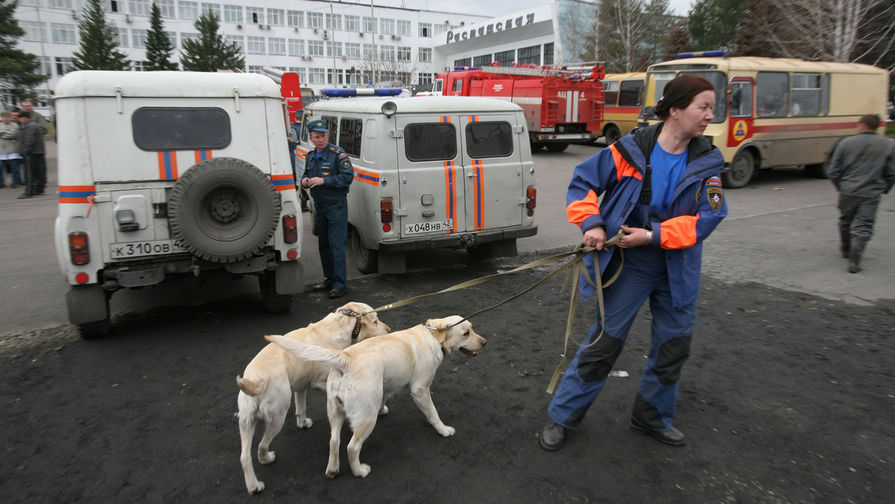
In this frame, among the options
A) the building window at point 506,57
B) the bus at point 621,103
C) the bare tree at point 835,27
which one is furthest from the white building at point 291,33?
the bare tree at point 835,27

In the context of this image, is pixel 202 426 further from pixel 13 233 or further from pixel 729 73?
pixel 729 73

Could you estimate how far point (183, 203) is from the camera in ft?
15.8

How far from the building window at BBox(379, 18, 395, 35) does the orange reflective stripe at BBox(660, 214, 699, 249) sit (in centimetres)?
8037

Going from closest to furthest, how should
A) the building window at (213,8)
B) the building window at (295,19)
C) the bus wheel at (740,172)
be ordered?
the bus wheel at (740,172), the building window at (213,8), the building window at (295,19)

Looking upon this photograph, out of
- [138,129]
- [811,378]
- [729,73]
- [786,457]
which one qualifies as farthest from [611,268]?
[729,73]

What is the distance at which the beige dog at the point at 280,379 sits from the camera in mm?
2975

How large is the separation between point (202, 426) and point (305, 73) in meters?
76.1

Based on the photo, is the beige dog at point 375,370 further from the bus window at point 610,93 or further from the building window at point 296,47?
the building window at point 296,47

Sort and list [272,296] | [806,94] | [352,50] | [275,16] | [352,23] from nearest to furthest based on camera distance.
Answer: [272,296]
[806,94]
[275,16]
[352,23]
[352,50]

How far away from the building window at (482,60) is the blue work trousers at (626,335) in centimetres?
6329

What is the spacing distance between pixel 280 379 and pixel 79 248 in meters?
2.94

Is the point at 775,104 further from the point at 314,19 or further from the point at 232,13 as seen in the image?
the point at 314,19

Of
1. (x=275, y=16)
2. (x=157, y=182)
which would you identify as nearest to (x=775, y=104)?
(x=157, y=182)

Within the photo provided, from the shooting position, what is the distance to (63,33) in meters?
61.8
